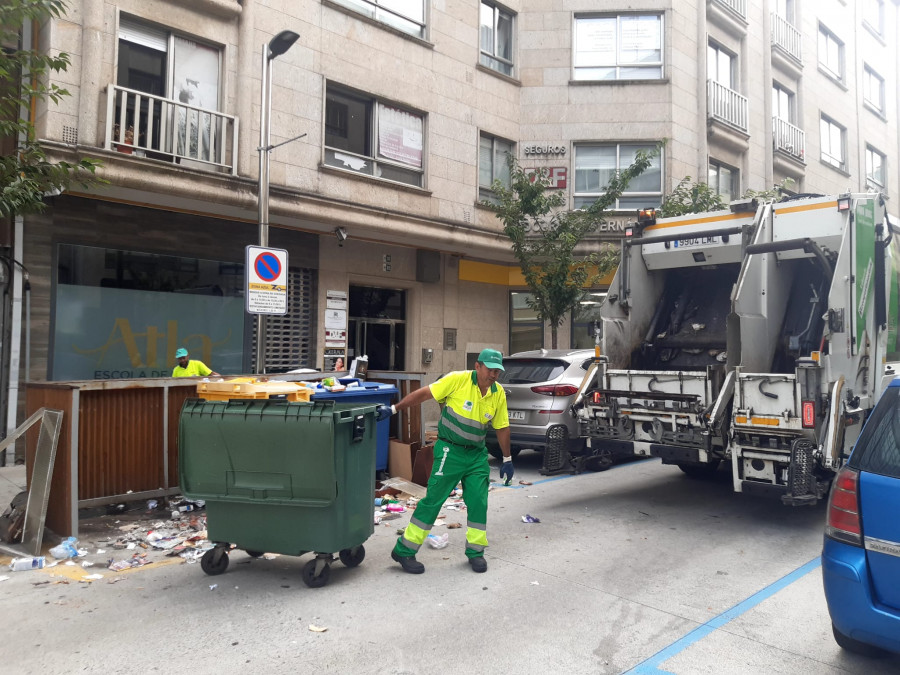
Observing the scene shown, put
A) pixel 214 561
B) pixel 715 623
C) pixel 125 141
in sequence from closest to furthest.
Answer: pixel 715 623 < pixel 214 561 < pixel 125 141

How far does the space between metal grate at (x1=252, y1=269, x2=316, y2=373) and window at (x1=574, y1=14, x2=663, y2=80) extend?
8.14 m

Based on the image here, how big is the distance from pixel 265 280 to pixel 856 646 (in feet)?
22.3

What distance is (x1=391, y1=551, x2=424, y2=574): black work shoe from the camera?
493 cm

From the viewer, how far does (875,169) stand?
1032 inches

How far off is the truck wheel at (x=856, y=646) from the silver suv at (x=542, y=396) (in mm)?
4731

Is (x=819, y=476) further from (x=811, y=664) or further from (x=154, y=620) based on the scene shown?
(x=154, y=620)

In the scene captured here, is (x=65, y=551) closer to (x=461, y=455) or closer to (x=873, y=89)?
(x=461, y=455)

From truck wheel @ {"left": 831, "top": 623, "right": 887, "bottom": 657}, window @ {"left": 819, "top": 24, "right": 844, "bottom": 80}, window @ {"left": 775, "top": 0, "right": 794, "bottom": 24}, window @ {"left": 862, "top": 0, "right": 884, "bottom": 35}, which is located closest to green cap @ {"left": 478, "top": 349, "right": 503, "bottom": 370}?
truck wheel @ {"left": 831, "top": 623, "right": 887, "bottom": 657}

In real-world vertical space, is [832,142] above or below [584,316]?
above

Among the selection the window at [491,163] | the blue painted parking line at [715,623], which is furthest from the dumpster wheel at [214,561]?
the window at [491,163]

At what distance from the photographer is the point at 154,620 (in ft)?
13.4

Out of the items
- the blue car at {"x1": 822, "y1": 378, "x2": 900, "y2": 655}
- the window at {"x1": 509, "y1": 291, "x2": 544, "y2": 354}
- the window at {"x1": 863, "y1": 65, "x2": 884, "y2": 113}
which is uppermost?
the window at {"x1": 863, "y1": 65, "x2": 884, "y2": 113}

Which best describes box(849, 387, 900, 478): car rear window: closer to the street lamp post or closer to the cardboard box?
the cardboard box

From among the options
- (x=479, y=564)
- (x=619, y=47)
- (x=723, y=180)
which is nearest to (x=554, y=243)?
(x=619, y=47)
